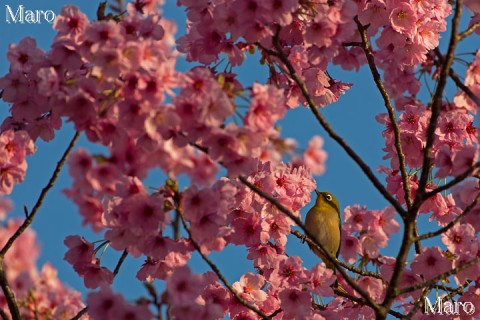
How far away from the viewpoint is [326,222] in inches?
331

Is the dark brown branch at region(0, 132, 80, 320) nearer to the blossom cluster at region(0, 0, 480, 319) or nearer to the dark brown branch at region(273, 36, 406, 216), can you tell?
the blossom cluster at region(0, 0, 480, 319)

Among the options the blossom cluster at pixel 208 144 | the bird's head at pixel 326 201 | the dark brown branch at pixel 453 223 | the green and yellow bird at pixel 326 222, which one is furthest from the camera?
the bird's head at pixel 326 201

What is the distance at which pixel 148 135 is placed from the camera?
12.6 feet

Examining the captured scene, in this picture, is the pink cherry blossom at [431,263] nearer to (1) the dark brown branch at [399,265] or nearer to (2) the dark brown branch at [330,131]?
(1) the dark brown branch at [399,265]

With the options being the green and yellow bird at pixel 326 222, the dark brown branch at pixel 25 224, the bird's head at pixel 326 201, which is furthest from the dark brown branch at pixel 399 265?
the bird's head at pixel 326 201

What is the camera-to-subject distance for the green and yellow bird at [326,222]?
835 centimetres

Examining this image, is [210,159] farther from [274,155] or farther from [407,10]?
[407,10]

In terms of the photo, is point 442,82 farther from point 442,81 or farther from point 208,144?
point 208,144

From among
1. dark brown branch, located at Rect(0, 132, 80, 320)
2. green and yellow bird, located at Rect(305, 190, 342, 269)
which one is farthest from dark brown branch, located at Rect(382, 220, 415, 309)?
green and yellow bird, located at Rect(305, 190, 342, 269)

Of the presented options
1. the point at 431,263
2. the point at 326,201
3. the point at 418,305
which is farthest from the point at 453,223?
the point at 326,201

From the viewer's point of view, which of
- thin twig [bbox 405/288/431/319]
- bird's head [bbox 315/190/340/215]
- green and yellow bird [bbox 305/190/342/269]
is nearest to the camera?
thin twig [bbox 405/288/431/319]

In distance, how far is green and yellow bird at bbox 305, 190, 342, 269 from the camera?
835 cm

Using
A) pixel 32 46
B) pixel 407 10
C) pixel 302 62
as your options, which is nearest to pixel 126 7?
pixel 32 46

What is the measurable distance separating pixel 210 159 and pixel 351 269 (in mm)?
2656
